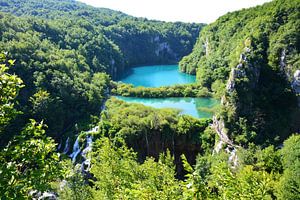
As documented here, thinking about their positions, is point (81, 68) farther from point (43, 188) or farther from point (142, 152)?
point (43, 188)

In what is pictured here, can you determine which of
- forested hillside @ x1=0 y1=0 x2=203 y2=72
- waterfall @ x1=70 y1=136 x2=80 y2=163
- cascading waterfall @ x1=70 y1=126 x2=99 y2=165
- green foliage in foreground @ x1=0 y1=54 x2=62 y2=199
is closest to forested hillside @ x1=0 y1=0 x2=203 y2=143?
forested hillside @ x1=0 y1=0 x2=203 y2=72

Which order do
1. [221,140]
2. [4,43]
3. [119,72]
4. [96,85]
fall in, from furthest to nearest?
[119,72] → [96,85] → [4,43] → [221,140]

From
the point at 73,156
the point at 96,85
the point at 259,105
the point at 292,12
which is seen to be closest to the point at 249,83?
the point at 259,105

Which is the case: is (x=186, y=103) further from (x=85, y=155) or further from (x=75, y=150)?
(x=85, y=155)

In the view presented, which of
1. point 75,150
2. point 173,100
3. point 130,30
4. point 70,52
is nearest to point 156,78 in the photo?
point 70,52

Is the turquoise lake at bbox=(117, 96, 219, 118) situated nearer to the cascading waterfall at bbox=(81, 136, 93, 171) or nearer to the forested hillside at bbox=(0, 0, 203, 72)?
the cascading waterfall at bbox=(81, 136, 93, 171)

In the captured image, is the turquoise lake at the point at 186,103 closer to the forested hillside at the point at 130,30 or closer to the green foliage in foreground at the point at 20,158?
the green foliage in foreground at the point at 20,158
